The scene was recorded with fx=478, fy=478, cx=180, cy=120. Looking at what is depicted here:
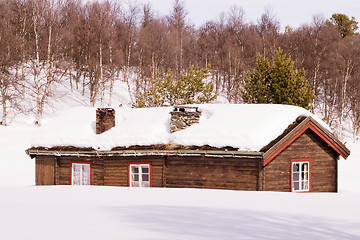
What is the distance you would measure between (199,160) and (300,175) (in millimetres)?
4530

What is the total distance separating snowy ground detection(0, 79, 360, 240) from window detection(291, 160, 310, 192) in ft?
14.3

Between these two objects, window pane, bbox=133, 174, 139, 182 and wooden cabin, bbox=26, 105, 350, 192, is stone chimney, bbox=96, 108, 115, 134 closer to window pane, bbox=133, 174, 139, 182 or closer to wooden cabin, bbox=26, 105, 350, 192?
wooden cabin, bbox=26, 105, 350, 192

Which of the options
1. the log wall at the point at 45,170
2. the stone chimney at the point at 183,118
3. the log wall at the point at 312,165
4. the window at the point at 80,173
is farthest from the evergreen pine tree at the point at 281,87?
the log wall at the point at 45,170

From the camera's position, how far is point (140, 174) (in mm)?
21828

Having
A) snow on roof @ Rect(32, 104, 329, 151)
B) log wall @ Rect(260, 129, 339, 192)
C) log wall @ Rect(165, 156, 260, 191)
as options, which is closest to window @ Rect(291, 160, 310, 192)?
log wall @ Rect(260, 129, 339, 192)

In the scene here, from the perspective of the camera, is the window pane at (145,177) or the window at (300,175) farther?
the window pane at (145,177)

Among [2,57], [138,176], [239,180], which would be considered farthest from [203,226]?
[2,57]

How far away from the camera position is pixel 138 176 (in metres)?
22.0

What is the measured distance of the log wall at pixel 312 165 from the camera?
1988 centimetres

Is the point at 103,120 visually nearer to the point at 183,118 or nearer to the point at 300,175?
the point at 183,118

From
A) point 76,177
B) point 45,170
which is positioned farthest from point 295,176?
point 45,170

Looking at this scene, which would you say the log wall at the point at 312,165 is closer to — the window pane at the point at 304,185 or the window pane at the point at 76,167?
the window pane at the point at 304,185

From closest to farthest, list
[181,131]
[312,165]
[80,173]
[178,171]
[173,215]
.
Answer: [173,215] < [178,171] < [312,165] < [181,131] < [80,173]

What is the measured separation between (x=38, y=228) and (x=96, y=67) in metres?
49.2
